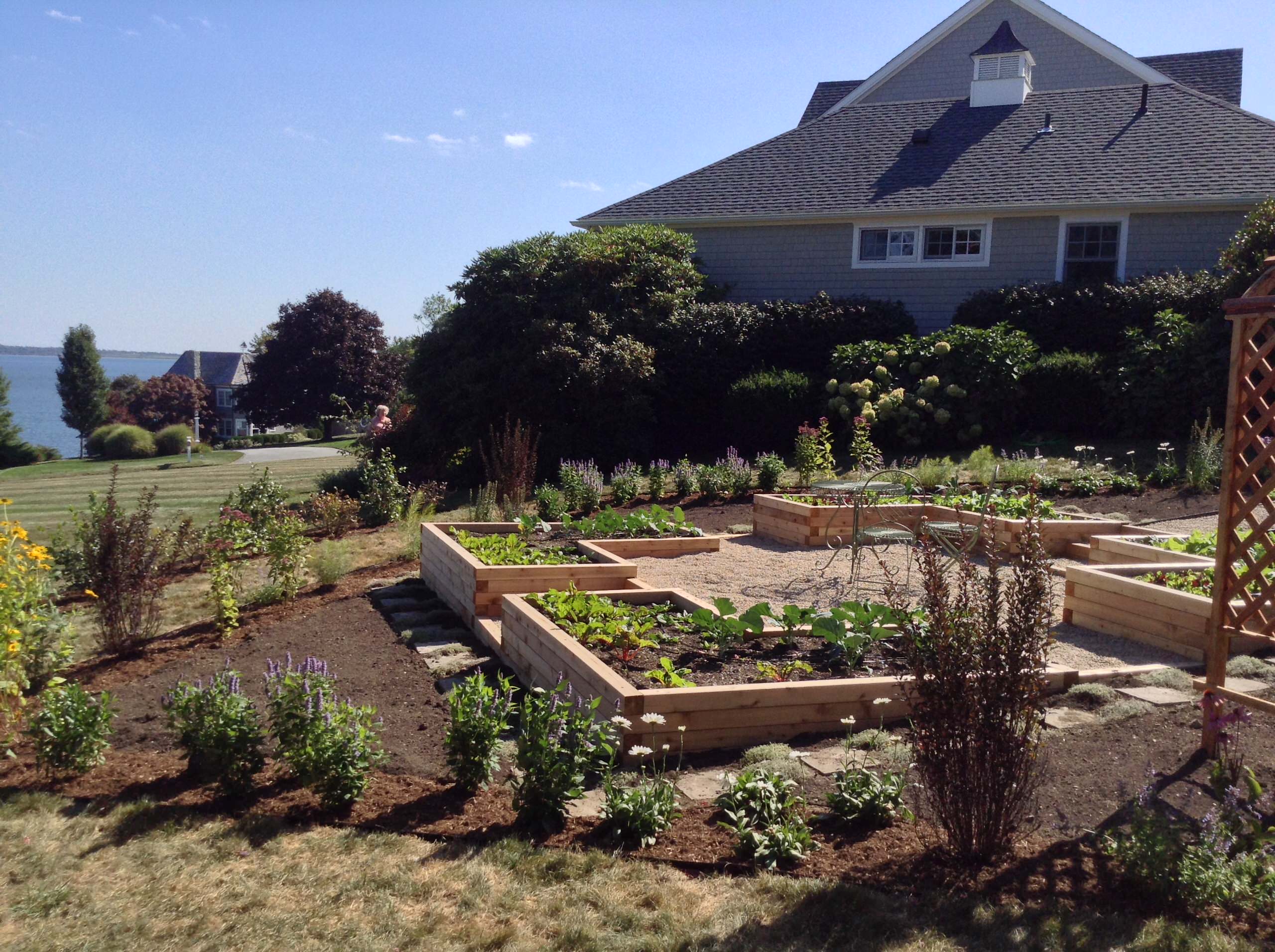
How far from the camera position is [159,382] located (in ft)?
143

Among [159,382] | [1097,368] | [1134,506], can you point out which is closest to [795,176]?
[1097,368]

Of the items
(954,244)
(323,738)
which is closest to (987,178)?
(954,244)

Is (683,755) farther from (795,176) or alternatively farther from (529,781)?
(795,176)

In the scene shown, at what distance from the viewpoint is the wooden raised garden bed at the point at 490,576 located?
6.61 metres

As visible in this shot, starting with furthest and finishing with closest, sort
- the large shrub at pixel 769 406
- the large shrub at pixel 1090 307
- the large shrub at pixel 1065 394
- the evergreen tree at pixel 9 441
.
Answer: the evergreen tree at pixel 9 441, the large shrub at pixel 769 406, the large shrub at pixel 1090 307, the large shrub at pixel 1065 394

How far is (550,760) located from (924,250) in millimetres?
16401

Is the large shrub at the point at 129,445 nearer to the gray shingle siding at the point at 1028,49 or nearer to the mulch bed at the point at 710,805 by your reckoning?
the gray shingle siding at the point at 1028,49

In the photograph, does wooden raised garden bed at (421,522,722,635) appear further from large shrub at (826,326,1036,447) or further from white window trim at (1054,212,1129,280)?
white window trim at (1054,212,1129,280)

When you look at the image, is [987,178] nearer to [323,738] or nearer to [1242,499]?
[1242,499]

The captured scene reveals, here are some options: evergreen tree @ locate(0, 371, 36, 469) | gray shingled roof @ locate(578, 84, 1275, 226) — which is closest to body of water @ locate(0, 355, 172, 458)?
evergreen tree @ locate(0, 371, 36, 469)

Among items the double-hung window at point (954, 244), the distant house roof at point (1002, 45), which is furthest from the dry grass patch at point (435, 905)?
the distant house roof at point (1002, 45)

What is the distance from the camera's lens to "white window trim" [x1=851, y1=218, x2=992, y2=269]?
58.1 feet

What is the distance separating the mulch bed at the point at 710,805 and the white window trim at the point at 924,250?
1448 cm

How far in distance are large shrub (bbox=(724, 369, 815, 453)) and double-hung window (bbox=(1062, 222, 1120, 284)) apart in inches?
217
